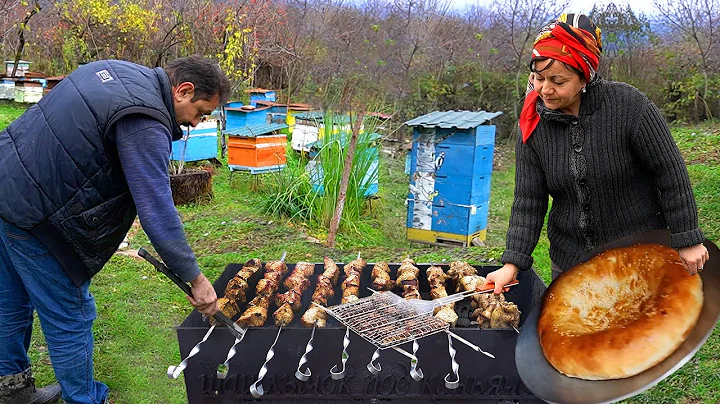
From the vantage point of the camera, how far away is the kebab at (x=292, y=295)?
2949 millimetres

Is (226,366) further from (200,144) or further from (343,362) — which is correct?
(200,144)

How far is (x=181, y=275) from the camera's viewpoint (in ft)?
8.11

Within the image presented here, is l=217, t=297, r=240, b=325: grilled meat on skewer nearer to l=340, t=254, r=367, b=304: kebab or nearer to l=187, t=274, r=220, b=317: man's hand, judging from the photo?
l=187, t=274, r=220, b=317: man's hand

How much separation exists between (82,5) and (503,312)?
1565 cm

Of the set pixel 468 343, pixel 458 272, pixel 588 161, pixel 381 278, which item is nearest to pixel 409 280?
pixel 381 278

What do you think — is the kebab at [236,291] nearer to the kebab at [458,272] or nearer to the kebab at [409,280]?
the kebab at [409,280]

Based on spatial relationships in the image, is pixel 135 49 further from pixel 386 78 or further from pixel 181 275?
pixel 181 275

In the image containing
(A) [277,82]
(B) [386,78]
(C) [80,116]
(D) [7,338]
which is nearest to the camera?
(C) [80,116]

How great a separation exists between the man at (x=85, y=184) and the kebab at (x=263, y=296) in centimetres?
31

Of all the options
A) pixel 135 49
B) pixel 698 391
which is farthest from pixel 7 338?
pixel 135 49

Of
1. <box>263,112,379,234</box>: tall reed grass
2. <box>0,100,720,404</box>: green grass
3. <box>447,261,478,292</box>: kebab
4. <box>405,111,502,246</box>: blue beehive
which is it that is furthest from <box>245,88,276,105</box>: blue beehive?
<box>447,261,478,292</box>: kebab

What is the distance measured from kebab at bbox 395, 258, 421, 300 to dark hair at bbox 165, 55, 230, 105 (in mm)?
1510

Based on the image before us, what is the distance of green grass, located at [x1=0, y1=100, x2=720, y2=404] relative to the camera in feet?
11.9

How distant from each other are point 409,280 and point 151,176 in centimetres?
163
